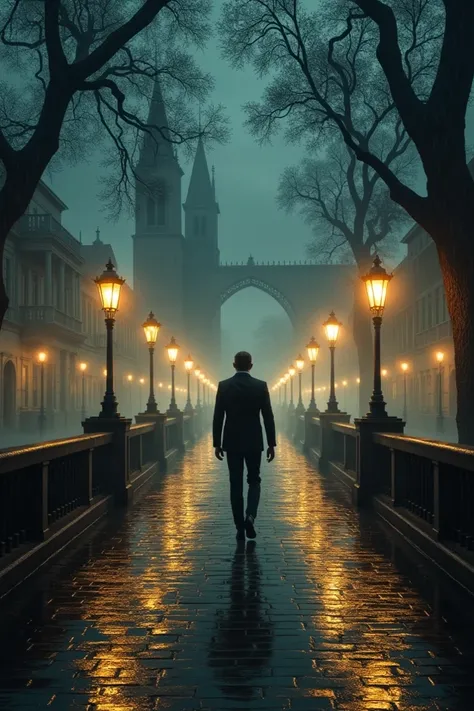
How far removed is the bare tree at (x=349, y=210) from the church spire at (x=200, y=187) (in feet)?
271

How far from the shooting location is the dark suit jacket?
8648 mm

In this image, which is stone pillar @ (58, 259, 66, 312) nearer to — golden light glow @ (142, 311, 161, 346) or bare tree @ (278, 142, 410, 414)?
bare tree @ (278, 142, 410, 414)

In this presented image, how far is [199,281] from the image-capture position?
101 meters

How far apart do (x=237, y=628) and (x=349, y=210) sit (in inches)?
1189

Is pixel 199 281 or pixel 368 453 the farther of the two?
pixel 199 281

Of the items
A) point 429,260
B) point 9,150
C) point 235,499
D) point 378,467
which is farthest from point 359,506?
point 429,260

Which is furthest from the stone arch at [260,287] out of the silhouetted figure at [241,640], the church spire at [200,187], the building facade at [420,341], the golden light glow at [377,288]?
the silhouetted figure at [241,640]

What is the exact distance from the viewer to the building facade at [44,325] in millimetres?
38906

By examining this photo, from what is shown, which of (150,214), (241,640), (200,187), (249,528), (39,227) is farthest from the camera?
(200,187)

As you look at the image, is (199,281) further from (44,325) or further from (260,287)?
(44,325)

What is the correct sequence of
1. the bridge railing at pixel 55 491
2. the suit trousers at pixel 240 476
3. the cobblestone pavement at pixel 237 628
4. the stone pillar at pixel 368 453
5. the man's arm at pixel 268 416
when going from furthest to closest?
the stone pillar at pixel 368 453
the man's arm at pixel 268 416
the suit trousers at pixel 240 476
the bridge railing at pixel 55 491
the cobblestone pavement at pixel 237 628

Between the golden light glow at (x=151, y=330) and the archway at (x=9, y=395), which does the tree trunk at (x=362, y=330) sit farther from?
the archway at (x=9, y=395)

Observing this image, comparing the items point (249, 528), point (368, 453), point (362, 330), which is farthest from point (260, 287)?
point (249, 528)

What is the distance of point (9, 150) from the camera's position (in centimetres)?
1380
